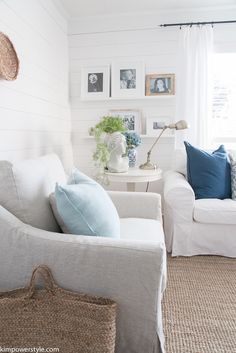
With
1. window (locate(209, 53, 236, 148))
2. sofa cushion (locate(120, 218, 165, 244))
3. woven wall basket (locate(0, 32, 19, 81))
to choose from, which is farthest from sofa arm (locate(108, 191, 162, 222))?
window (locate(209, 53, 236, 148))

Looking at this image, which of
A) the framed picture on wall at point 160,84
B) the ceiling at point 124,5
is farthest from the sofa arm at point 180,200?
the ceiling at point 124,5

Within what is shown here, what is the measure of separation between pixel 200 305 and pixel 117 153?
1.35 metres

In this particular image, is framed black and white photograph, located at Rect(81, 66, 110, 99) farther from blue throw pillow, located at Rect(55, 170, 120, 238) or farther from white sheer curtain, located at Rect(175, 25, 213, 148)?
blue throw pillow, located at Rect(55, 170, 120, 238)

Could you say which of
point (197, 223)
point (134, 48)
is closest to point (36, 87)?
point (134, 48)

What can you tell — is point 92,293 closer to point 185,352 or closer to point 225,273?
point 185,352

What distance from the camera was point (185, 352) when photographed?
1327 millimetres

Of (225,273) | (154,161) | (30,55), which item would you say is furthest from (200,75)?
(225,273)

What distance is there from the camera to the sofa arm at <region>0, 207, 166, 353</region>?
1.02 metres

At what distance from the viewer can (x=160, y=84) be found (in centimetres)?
307

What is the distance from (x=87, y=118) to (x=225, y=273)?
83.7 inches

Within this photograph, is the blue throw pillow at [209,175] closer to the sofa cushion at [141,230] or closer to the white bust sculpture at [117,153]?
the white bust sculpture at [117,153]

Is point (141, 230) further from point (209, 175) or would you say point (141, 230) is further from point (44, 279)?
point (209, 175)

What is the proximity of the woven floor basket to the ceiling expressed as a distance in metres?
2.71

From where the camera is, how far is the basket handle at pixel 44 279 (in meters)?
→ 1.02
